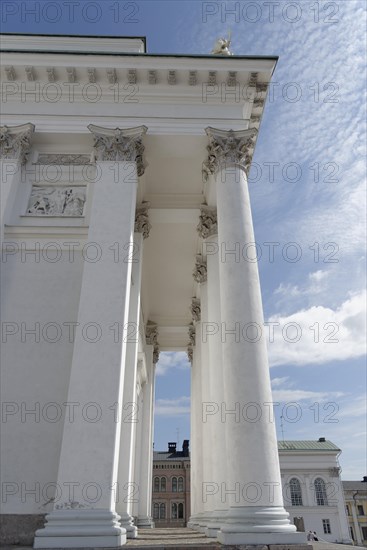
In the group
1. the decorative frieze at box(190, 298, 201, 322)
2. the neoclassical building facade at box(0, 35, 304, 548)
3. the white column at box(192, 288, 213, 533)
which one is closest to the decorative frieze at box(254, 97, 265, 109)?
the neoclassical building facade at box(0, 35, 304, 548)

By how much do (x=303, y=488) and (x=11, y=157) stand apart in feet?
259

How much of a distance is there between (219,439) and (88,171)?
10.0 metres

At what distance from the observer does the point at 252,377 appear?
35.1ft

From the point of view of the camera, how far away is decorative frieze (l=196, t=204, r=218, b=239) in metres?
17.3

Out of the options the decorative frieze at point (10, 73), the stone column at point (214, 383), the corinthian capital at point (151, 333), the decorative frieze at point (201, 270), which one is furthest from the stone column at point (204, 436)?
the decorative frieze at point (10, 73)

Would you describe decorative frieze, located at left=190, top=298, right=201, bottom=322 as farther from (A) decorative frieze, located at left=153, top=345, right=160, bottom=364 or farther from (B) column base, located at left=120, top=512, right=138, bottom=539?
(B) column base, located at left=120, top=512, right=138, bottom=539

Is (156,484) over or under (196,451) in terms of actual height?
over

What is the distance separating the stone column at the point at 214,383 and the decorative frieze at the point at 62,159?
16.5ft

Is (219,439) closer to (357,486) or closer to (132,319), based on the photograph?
(132,319)

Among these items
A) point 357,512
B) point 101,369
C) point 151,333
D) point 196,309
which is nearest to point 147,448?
point 151,333

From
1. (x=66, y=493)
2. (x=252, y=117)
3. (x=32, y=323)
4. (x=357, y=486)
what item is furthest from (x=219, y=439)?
(x=357, y=486)

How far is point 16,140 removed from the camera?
47.5 ft

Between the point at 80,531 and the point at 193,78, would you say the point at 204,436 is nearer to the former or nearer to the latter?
the point at 80,531

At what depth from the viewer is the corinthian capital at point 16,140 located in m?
14.3
